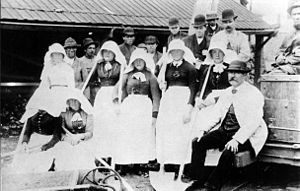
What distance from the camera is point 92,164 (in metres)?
3.84

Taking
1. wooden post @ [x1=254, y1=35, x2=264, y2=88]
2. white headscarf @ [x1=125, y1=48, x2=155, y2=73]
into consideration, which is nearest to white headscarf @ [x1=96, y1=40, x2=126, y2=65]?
white headscarf @ [x1=125, y1=48, x2=155, y2=73]

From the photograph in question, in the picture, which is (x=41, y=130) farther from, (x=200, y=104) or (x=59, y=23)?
(x=59, y=23)

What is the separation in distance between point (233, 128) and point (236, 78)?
450 millimetres

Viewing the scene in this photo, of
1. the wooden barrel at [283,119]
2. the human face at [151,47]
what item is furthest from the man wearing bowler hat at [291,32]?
the human face at [151,47]

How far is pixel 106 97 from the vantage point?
4387 mm

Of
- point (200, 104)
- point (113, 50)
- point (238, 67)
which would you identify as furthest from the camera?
point (113, 50)

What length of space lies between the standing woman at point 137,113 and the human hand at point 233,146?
35.6 inches

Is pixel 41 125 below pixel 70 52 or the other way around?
below

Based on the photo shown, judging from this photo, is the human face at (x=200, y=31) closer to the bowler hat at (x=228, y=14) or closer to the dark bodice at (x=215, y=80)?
the bowler hat at (x=228, y=14)

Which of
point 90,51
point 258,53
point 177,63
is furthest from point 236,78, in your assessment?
point 258,53

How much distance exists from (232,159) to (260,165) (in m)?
0.87

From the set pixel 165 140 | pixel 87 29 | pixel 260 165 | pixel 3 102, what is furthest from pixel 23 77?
pixel 260 165

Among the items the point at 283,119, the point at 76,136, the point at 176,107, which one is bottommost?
the point at 76,136

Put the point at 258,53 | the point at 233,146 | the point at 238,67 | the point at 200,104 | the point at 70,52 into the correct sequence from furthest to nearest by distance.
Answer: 1. the point at 258,53
2. the point at 70,52
3. the point at 200,104
4. the point at 238,67
5. the point at 233,146
